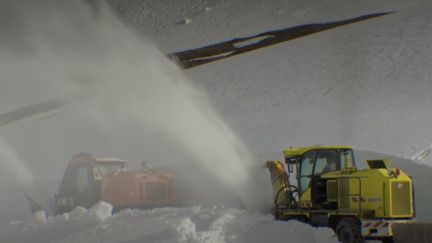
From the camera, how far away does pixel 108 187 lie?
1212 centimetres

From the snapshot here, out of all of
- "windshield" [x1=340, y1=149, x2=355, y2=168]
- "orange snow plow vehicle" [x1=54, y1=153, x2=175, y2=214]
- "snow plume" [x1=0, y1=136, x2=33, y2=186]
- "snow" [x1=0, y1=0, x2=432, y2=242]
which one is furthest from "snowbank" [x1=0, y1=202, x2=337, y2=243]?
"snow plume" [x1=0, y1=136, x2=33, y2=186]

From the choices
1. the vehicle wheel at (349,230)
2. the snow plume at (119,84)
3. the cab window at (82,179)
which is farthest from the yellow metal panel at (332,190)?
the cab window at (82,179)

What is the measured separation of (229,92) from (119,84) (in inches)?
106

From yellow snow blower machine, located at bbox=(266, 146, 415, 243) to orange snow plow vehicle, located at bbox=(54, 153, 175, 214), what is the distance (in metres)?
3.83

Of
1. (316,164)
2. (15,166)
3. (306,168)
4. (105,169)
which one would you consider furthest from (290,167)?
(15,166)

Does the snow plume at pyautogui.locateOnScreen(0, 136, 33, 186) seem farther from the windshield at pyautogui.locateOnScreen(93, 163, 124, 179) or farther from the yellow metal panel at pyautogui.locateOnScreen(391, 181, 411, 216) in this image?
the yellow metal panel at pyautogui.locateOnScreen(391, 181, 411, 216)

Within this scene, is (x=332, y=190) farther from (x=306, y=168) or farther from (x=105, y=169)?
(x=105, y=169)

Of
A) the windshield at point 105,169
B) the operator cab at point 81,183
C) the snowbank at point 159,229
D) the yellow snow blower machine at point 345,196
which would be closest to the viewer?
the snowbank at point 159,229

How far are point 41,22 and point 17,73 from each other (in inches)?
78.0

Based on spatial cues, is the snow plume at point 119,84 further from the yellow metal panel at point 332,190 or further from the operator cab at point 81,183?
the yellow metal panel at point 332,190

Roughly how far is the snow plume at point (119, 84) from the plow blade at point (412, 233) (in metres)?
3.69

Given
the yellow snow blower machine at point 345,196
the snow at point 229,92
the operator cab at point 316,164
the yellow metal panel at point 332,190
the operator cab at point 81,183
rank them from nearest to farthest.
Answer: the snow at point 229,92, the yellow snow blower machine at point 345,196, the yellow metal panel at point 332,190, the operator cab at point 316,164, the operator cab at point 81,183

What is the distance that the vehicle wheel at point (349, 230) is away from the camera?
8227 millimetres

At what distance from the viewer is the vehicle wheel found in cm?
823
